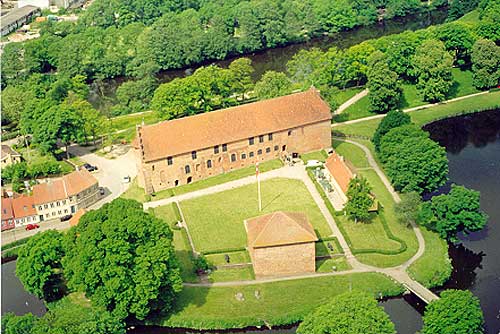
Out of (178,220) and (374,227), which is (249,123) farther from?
(374,227)

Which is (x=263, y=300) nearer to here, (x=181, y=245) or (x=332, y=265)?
(x=332, y=265)

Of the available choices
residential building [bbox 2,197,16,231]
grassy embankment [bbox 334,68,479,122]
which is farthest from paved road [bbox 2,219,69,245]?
grassy embankment [bbox 334,68,479,122]

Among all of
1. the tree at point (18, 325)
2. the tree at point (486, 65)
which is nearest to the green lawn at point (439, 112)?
the tree at point (486, 65)

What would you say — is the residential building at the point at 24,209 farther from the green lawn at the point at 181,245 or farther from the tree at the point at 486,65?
the tree at the point at 486,65

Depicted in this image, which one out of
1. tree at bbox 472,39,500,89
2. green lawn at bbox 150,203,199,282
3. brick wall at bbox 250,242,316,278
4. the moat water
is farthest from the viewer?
tree at bbox 472,39,500,89

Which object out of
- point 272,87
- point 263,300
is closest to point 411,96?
point 272,87

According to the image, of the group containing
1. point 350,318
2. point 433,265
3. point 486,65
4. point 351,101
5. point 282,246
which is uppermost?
point 486,65

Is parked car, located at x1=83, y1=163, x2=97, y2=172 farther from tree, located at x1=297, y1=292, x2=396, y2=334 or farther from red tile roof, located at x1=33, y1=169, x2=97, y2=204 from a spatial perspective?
tree, located at x1=297, y1=292, x2=396, y2=334
